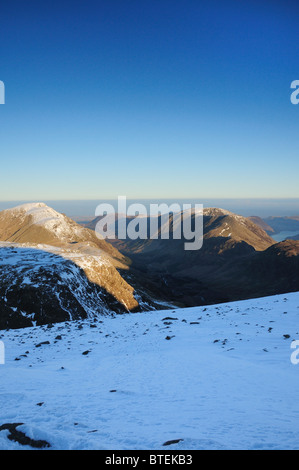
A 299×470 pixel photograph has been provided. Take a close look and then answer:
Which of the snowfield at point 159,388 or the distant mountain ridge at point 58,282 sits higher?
the snowfield at point 159,388

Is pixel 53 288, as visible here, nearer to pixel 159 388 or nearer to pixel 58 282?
pixel 58 282

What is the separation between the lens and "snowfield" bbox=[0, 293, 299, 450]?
6176mm

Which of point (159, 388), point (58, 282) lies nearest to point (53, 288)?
point (58, 282)

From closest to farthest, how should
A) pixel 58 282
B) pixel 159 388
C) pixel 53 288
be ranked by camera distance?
pixel 159 388 < pixel 53 288 < pixel 58 282

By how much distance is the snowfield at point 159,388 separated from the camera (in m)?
6.18

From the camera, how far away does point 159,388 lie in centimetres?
943

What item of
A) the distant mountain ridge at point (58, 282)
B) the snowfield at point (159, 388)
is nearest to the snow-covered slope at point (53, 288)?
the distant mountain ridge at point (58, 282)

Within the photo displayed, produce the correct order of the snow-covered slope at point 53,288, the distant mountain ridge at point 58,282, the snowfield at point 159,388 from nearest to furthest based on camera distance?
the snowfield at point 159,388 < the snow-covered slope at point 53,288 < the distant mountain ridge at point 58,282

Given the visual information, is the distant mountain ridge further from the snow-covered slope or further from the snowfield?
the snowfield

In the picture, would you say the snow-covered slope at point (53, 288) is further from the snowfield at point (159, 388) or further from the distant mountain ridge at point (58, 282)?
the snowfield at point (159, 388)

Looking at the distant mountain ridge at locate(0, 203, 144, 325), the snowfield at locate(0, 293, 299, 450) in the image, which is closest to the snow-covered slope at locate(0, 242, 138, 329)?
the distant mountain ridge at locate(0, 203, 144, 325)

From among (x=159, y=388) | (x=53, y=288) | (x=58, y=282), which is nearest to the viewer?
(x=159, y=388)

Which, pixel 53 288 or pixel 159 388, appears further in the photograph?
pixel 53 288
